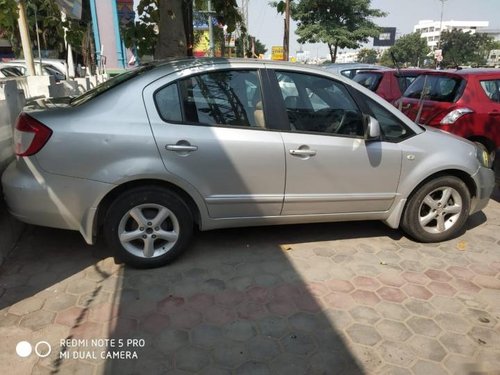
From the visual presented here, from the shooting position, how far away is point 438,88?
624 centimetres

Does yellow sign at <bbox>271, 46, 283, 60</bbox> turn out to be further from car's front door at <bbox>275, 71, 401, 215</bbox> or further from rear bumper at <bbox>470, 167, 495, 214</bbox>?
car's front door at <bbox>275, 71, 401, 215</bbox>

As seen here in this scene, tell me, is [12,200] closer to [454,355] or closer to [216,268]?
[216,268]

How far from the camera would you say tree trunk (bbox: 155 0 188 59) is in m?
5.10

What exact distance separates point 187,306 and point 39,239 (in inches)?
71.4

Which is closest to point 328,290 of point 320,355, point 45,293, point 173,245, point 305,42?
point 320,355

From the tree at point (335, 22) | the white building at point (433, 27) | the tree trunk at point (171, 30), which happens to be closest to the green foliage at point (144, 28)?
the tree trunk at point (171, 30)

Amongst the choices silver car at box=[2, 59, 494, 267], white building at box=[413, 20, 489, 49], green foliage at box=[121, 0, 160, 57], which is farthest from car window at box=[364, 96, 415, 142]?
white building at box=[413, 20, 489, 49]

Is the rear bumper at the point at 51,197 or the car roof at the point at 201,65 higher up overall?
the car roof at the point at 201,65

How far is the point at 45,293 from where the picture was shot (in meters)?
3.12

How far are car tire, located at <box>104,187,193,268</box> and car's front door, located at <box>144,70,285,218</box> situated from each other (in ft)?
0.76

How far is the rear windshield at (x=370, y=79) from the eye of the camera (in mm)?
8234

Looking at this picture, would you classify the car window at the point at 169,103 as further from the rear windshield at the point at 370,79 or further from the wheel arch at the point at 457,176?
the rear windshield at the point at 370,79

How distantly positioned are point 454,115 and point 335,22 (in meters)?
25.6

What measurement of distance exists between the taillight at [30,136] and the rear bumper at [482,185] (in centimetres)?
372
